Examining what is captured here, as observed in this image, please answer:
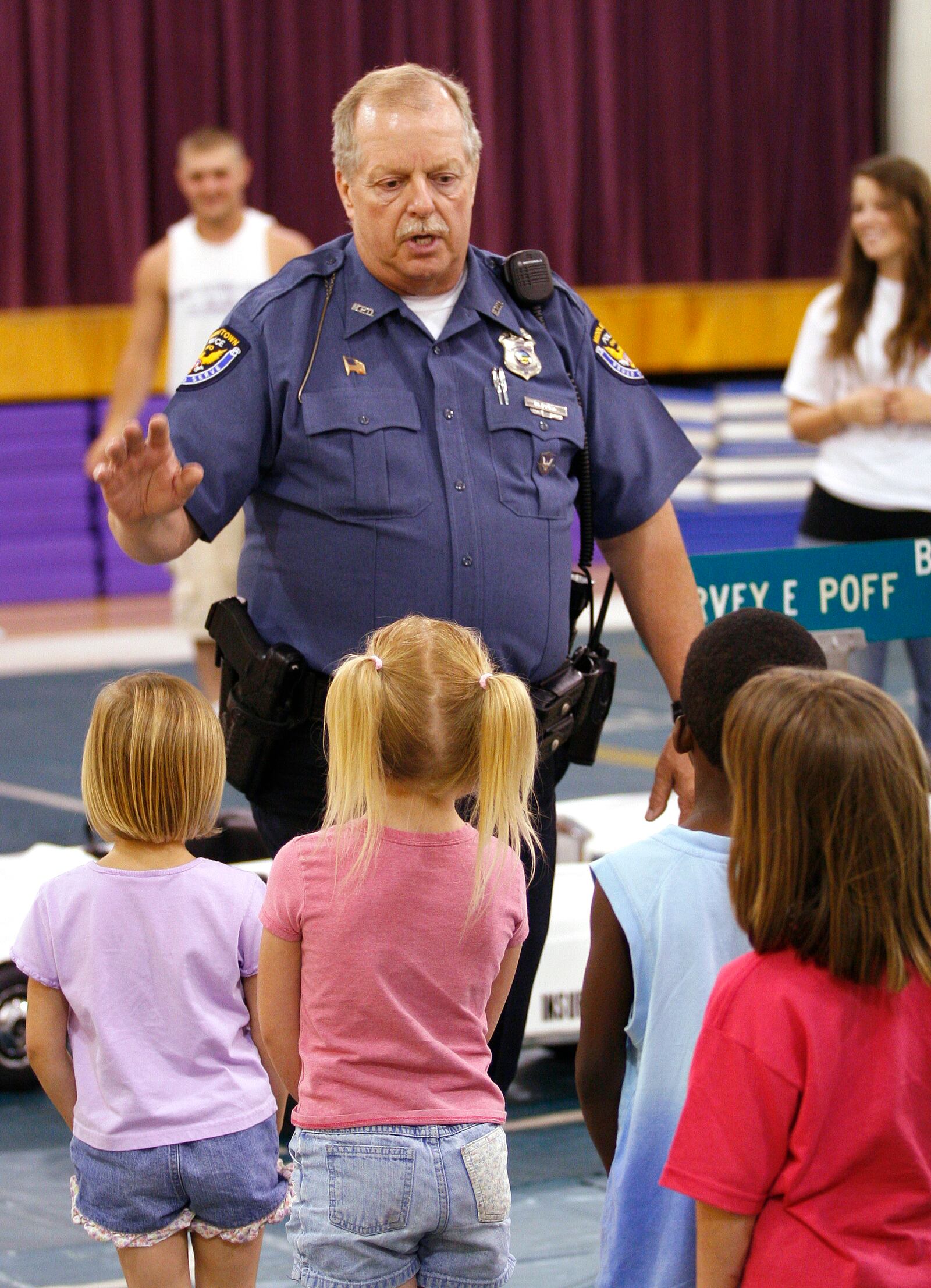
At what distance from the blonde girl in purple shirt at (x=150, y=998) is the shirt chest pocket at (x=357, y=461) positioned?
51 cm

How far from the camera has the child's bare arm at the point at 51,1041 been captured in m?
2.11

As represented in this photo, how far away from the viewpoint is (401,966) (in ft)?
6.34

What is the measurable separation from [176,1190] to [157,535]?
87cm

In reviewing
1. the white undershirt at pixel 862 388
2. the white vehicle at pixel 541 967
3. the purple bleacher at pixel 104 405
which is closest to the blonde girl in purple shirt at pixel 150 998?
the white vehicle at pixel 541 967

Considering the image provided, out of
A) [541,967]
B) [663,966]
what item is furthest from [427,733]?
[541,967]

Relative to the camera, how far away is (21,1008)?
340cm

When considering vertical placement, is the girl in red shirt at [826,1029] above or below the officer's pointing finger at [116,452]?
below

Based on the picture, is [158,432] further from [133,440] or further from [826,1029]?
[826,1029]

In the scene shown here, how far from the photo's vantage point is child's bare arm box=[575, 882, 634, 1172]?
1.87 meters

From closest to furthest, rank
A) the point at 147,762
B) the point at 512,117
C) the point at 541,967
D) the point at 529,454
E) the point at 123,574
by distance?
the point at 147,762 → the point at 529,454 → the point at 541,967 → the point at 123,574 → the point at 512,117

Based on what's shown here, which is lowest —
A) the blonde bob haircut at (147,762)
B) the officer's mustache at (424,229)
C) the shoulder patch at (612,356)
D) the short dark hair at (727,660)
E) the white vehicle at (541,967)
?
the white vehicle at (541,967)

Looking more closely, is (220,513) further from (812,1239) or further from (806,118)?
(806,118)

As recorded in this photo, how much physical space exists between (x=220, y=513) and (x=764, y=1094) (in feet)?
4.23

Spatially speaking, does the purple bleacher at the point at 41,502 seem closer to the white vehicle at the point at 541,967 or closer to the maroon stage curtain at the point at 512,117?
the maroon stage curtain at the point at 512,117
